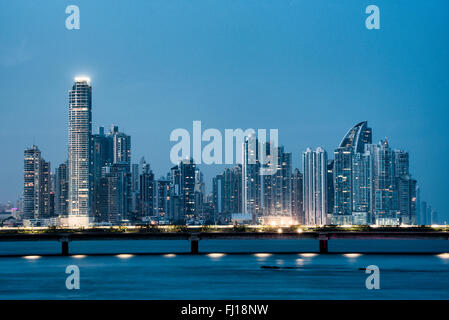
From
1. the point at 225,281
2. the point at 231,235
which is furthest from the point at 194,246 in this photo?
the point at 225,281

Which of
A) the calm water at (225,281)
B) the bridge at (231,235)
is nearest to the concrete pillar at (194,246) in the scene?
the bridge at (231,235)

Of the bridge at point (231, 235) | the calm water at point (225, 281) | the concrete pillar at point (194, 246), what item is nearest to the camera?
the calm water at point (225, 281)

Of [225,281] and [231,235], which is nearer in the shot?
[225,281]

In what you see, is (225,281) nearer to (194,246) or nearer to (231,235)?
(231,235)

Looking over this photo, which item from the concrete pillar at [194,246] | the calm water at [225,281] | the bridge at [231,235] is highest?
the bridge at [231,235]

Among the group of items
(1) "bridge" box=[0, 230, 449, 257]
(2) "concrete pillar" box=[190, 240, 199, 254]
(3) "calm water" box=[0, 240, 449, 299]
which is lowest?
(3) "calm water" box=[0, 240, 449, 299]

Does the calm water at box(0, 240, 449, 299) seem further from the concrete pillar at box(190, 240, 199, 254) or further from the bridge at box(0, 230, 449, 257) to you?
the concrete pillar at box(190, 240, 199, 254)

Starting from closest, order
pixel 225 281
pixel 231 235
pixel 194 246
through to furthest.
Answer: pixel 225 281
pixel 231 235
pixel 194 246

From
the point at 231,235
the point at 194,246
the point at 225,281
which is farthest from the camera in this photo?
the point at 194,246

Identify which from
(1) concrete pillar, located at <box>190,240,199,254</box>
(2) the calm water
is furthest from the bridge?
(2) the calm water

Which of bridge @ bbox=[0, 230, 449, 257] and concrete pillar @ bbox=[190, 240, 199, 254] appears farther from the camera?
concrete pillar @ bbox=[190, 240, 199, 254]

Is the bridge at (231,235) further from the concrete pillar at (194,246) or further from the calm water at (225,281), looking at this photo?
the calm water at (225,281)

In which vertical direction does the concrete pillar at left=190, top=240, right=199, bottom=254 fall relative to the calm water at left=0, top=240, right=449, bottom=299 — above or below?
above

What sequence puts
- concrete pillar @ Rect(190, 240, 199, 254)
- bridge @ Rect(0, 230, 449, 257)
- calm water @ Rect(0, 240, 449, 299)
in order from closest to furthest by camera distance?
1. calm water @ Rect(0, 240, 449, 299)
2. bridge @ Rect(0, 230, 449, 257)
3. concrete pillar @ Rect(190, 240, 199, 254)
